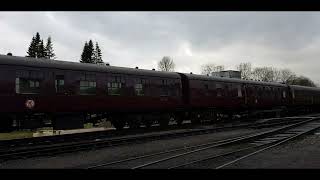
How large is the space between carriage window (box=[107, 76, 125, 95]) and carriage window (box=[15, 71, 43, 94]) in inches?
165

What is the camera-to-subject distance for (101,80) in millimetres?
19234

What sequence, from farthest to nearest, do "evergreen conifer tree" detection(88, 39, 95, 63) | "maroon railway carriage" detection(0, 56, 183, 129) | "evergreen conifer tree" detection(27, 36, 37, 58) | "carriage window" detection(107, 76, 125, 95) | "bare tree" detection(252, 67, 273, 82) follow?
"bare tree" detection(252, 67, 273, 82), "evergreen conifer tree" detection(88, 39, 95, 63), "evergreen conifer tree" detection(27, 36, 37, 58), "carriage window" detection(107, 76, 125, 95), "maroon railway carriage" detection(0, 56, 183, 129)

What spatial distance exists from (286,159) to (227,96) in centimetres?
1885

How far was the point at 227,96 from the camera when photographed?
29719 millimetres

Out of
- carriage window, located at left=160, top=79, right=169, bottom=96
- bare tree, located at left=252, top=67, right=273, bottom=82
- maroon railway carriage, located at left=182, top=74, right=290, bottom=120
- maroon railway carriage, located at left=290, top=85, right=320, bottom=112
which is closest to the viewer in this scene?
carriage window, located at left=160, top=79, right=169, bottom=96

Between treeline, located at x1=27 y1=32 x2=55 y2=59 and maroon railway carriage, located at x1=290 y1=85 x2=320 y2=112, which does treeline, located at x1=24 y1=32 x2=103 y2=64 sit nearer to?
treeline, located at x1=27 y1=32 x2=55 y2=59

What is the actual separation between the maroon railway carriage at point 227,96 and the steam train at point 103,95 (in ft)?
0.22

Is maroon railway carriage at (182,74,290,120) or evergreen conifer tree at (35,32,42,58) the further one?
evergreen conifer tree at (35,32,42,58)

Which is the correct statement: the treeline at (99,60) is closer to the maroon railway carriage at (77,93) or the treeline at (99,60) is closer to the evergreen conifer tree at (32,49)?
the evergreen conifer tree at (32,49)

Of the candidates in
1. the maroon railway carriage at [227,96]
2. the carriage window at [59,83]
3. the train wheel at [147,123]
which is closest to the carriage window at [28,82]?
the carriage window at [59,83]

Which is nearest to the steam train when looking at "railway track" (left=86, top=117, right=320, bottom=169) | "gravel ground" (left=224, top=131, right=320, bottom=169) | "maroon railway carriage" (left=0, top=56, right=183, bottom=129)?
"maroon railway carriage" (left=0, top=56, right=183, bottom=129)

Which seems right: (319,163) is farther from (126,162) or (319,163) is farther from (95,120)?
(95,120)

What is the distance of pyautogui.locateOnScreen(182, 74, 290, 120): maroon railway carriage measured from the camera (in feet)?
86.1
